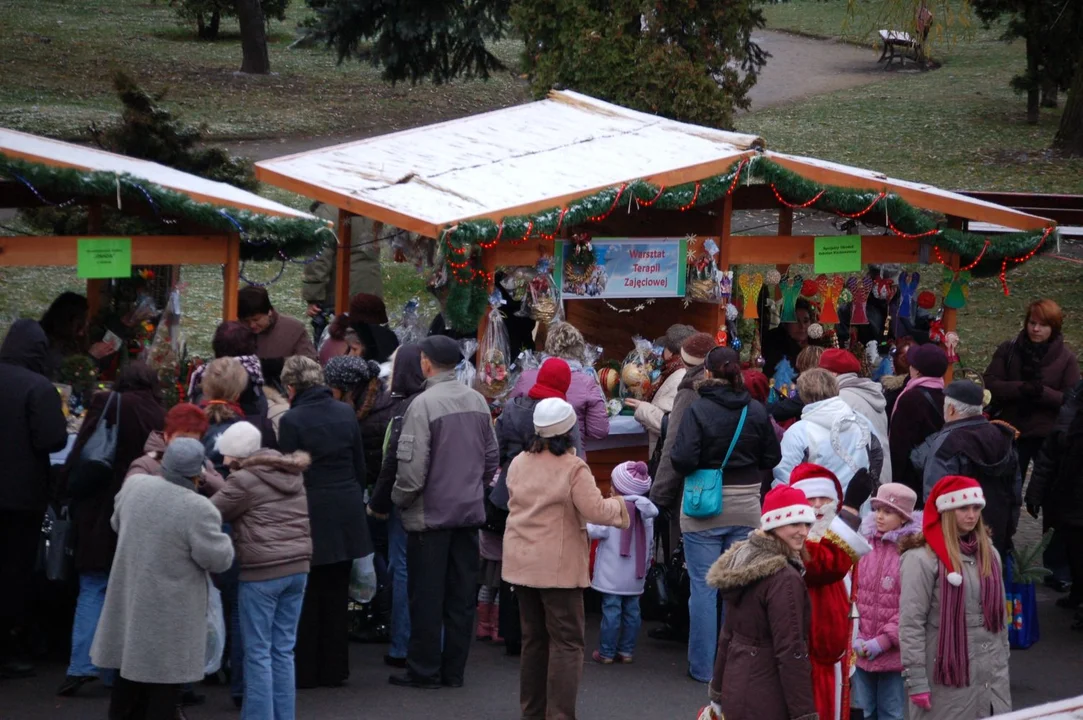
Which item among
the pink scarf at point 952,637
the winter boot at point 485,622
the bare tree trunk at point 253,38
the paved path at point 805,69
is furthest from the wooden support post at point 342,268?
the bare tree trunk at point 253,38

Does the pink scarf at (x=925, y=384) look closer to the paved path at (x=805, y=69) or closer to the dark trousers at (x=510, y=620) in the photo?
the dark trousers at (x=510, y=620)

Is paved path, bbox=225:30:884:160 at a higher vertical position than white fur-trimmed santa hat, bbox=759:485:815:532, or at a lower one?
higher

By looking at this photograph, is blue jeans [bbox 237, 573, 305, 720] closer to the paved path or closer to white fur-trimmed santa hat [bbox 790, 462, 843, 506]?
white fur-trimmed santa hat [bbox 790, 462, 843, 506]

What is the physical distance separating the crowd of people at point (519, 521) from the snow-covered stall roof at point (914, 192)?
5.87 ft

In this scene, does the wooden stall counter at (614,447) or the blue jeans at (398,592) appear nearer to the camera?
the blue jeans at (398,592)

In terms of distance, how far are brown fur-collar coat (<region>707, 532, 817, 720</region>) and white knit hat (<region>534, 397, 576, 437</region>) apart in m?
1.42

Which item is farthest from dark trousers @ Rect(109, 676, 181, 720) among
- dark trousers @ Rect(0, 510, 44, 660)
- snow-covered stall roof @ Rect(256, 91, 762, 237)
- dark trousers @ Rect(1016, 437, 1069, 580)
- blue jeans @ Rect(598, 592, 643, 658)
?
dark trousers @ Rect(1016, 437, 1069, 580)

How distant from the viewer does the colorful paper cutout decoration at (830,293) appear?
1028 cm

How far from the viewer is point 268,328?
8.55 metres

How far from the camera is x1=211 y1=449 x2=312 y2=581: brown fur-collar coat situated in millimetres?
5875

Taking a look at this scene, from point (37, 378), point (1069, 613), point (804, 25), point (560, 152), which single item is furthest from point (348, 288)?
point (804, 25)

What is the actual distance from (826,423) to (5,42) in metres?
31.3

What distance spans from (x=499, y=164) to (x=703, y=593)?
12.2 feet

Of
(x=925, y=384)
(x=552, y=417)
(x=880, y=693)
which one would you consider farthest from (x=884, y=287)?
(x=552, y=417)
